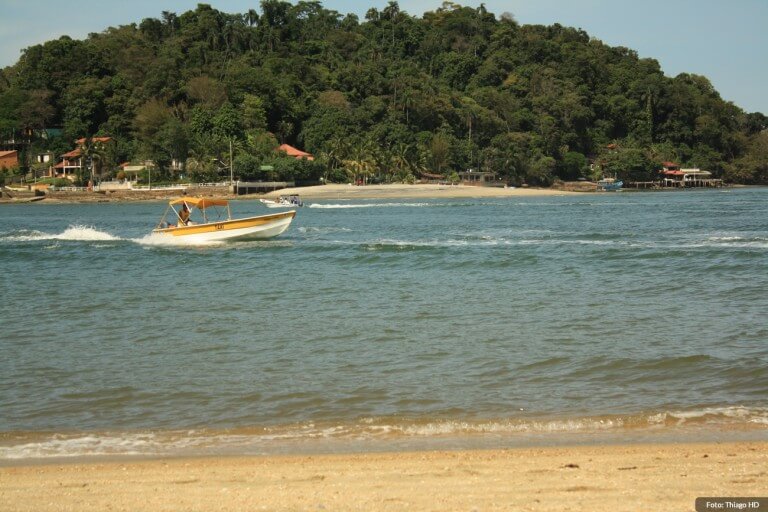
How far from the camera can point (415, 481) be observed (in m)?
7.11

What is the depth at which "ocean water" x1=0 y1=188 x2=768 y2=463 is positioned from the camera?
9.45 meters

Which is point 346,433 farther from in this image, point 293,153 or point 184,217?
point 293,153

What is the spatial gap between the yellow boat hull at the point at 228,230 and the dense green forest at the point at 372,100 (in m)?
65.6

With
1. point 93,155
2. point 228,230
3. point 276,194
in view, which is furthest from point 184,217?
point 93,155

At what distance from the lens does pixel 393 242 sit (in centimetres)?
3559

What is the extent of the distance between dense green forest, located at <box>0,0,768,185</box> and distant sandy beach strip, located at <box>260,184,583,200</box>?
21.4ft

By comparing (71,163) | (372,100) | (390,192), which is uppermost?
(372,100)

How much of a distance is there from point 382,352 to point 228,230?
74.4 feet

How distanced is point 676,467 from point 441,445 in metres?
2.39

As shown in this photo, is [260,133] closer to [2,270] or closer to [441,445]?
[2,270]

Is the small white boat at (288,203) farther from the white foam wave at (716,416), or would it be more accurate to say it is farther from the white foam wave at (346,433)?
the white foam wave at (716,416)

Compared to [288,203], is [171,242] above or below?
below

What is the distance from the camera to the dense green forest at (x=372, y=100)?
11281 centimetres

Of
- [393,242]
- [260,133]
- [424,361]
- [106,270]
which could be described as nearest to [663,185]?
[260,133]
